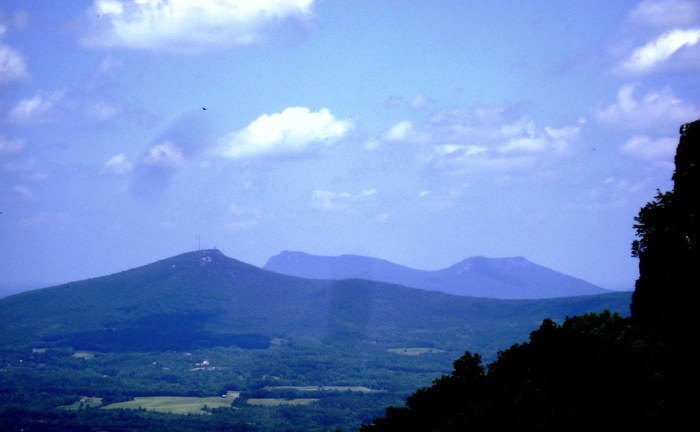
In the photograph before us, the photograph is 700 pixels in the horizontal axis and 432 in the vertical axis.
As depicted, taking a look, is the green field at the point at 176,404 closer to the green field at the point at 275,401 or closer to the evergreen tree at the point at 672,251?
the green field at the point at 275,401

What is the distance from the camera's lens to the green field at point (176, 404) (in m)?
171

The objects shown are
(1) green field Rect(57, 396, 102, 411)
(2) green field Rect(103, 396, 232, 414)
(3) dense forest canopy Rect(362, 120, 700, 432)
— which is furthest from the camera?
(1) green field Rect(57, 396, 102, 411)

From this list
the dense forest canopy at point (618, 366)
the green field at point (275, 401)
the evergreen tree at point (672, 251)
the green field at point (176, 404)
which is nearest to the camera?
the dense forest canopy at point (618, 366)

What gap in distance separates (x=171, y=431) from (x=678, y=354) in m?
121

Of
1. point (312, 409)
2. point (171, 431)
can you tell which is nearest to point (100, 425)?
point (171, 431)

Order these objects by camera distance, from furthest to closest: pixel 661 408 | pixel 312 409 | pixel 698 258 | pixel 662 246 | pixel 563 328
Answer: pixel 312 409, pixel 563 328, pixel 662 246, pixel 698 258, pixel 661 408

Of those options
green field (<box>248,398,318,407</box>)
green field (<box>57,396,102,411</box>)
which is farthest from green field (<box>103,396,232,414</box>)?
green field (<box>248,398,318,407</box>)

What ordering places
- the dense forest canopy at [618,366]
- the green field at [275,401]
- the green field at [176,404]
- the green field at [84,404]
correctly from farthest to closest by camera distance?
the green field at [275,401] → the green field at [84,404] → the green field at [176,404] → the dense forest canopy at [618,366]

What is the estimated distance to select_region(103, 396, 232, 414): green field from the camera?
171125mm

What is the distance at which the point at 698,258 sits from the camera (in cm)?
3903

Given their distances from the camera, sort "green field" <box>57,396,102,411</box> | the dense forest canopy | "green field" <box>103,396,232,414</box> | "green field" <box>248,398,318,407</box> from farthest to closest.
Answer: "green field" <box>248,398,318,407</box>, "green field" <box>57,396,102,411</box>, "green field" <box>103,396,232,414</box>, the dense forest canopy

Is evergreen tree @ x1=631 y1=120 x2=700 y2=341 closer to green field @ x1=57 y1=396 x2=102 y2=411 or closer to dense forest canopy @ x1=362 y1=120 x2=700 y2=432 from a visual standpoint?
dense forest canopy @ x1=362 y1=120 x2=700 y2=432

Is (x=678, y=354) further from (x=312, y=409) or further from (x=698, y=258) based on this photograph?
(x=312, y=409)

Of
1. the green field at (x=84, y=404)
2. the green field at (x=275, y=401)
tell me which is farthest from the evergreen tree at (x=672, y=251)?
the green field at (x=84, y=404)
